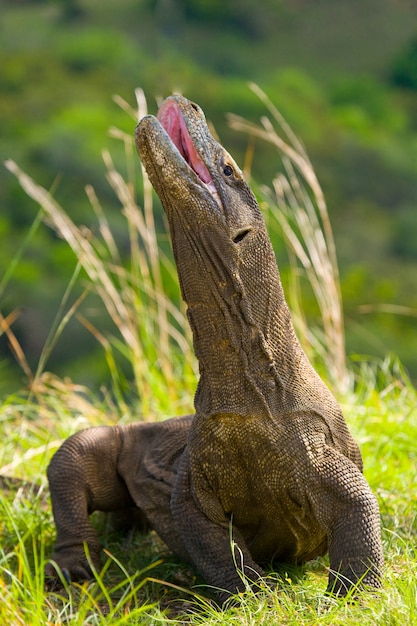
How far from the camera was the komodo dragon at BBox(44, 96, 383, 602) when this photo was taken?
348cm

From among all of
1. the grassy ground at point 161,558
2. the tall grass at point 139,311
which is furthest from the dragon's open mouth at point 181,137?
the tall grass at point 139,311

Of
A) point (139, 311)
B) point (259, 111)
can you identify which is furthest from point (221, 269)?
point (259, 111)

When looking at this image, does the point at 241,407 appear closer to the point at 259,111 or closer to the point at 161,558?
the point at 161,558

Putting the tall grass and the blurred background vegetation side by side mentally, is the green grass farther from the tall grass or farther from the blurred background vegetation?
→ the blurred background vegetation

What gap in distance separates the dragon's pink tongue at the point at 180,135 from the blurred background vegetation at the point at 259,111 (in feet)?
30.8

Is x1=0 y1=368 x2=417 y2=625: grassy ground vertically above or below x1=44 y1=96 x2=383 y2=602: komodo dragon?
below

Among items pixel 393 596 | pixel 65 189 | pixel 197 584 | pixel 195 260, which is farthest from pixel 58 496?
pixel 65 189

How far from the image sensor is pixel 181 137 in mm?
3658

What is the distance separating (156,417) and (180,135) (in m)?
2.64

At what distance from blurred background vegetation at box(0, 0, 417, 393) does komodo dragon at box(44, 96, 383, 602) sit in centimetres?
935

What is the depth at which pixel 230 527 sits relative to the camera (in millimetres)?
3678

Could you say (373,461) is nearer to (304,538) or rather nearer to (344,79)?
(304,538)

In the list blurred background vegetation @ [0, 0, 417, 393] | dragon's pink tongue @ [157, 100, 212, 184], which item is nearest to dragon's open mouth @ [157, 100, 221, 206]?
dragon's pink tongue @ [157, 100, 212, 184]

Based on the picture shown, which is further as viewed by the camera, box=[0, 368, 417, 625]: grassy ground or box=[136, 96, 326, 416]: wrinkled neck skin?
box=[136, 96, 326, 416]: wrinkled neck skin
